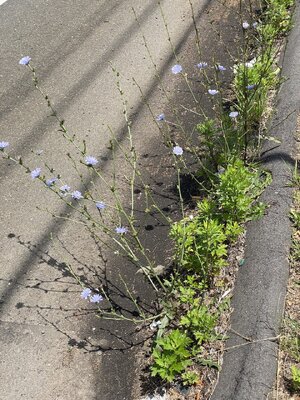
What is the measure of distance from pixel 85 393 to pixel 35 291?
2.36ft

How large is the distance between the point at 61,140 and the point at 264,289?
2123mm

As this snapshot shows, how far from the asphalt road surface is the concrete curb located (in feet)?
1.78

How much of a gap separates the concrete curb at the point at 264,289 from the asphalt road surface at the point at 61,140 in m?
0.54

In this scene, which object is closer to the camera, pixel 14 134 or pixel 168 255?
pixel 168 255

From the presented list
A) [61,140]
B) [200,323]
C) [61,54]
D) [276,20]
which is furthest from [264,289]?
[61,54]

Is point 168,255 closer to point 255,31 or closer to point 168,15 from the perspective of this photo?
point 255,31

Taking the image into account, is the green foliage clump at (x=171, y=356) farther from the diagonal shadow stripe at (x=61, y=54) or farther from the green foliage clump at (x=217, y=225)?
the diagonal shadow stripe at (x=61, y=54)

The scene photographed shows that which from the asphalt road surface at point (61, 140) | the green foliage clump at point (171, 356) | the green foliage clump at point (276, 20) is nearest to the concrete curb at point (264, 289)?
the green foliage clump at point (171, 356)

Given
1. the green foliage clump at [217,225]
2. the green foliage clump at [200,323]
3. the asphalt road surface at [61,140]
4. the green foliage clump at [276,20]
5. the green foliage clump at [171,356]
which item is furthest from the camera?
the green foliage clump at [276,20]

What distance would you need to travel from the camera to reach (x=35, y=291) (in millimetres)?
2996

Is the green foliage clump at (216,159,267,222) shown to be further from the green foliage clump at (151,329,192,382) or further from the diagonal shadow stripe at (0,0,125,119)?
the diagonal shadow stripe at (0,0,125,119)

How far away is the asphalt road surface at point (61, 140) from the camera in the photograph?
2635 millimetres

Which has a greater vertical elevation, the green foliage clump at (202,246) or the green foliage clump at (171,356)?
the green foliage clump at (202,246)

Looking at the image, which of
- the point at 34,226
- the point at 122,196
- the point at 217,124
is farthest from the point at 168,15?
the point at 34,226
